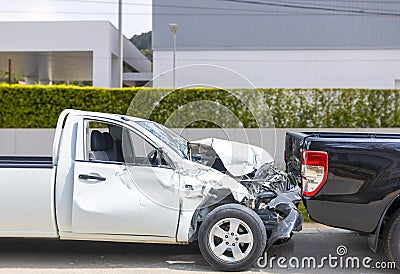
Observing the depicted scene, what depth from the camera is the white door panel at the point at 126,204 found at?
520 centimetres

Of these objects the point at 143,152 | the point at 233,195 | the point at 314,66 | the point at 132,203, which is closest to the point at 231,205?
the point at 233,195

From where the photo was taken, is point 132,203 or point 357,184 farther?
point 132,203

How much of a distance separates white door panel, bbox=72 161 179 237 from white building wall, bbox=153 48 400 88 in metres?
20.4

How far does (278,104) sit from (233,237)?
9.40 meters

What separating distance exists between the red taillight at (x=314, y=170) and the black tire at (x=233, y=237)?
2.15 ft

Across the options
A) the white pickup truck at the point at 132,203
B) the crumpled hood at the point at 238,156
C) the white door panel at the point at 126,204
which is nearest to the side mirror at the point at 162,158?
the white pickup truck at the point at 132,203

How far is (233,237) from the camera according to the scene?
17.2 feet

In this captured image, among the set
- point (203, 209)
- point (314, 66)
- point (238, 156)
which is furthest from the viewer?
point (314, 66)

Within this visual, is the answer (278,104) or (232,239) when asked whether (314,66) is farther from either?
(232,239)

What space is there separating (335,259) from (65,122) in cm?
355

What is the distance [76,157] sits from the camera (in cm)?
536

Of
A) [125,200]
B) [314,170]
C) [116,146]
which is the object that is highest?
[116,146]

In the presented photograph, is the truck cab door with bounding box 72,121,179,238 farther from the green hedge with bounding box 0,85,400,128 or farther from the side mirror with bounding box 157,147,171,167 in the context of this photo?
the green hedge with bounding box 0,85,400,128

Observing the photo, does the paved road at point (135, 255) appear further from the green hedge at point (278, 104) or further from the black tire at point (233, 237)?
the green hedge at point (278, 104)
